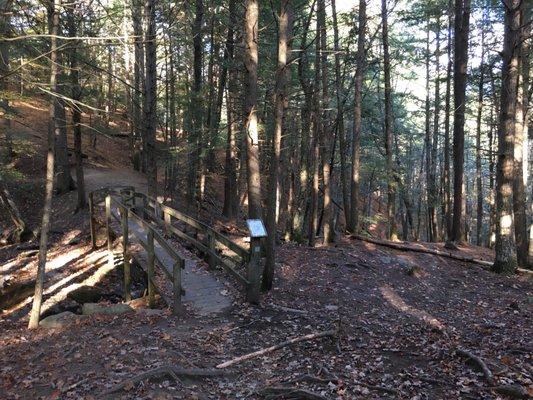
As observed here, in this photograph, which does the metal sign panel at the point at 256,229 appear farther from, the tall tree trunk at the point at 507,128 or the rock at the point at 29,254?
the rock at the point at 29,254

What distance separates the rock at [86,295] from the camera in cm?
1109

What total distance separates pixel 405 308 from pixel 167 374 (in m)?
5.92

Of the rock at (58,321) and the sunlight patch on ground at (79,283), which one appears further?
the sunlight patch on ground at (79,283)

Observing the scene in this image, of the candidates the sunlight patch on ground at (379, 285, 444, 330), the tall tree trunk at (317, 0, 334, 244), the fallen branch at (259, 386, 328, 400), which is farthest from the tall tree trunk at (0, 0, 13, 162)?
the tall tree trunk at (317, 0, 334, 244)

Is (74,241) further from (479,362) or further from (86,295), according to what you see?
(479,362)

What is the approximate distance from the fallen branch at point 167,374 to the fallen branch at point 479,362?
3.26 metres

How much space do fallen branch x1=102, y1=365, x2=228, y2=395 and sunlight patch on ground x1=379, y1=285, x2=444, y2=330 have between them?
418 cm

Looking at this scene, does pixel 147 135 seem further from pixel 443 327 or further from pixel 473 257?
pixel 473 257

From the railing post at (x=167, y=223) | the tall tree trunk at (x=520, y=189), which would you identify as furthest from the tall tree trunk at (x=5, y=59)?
the tall tree trunk at (x=520, y=189)

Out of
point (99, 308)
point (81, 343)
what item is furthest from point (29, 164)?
point (81, 343)

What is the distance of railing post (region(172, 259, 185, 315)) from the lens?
824 cm

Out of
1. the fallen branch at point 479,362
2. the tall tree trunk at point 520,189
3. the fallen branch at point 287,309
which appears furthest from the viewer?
the tall tree trunk at point 520,189

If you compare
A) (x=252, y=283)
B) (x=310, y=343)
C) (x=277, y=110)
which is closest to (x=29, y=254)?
(x=252, y=283)

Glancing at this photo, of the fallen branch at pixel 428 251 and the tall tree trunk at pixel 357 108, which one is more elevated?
the tall tree trunk at pixel 357 108
